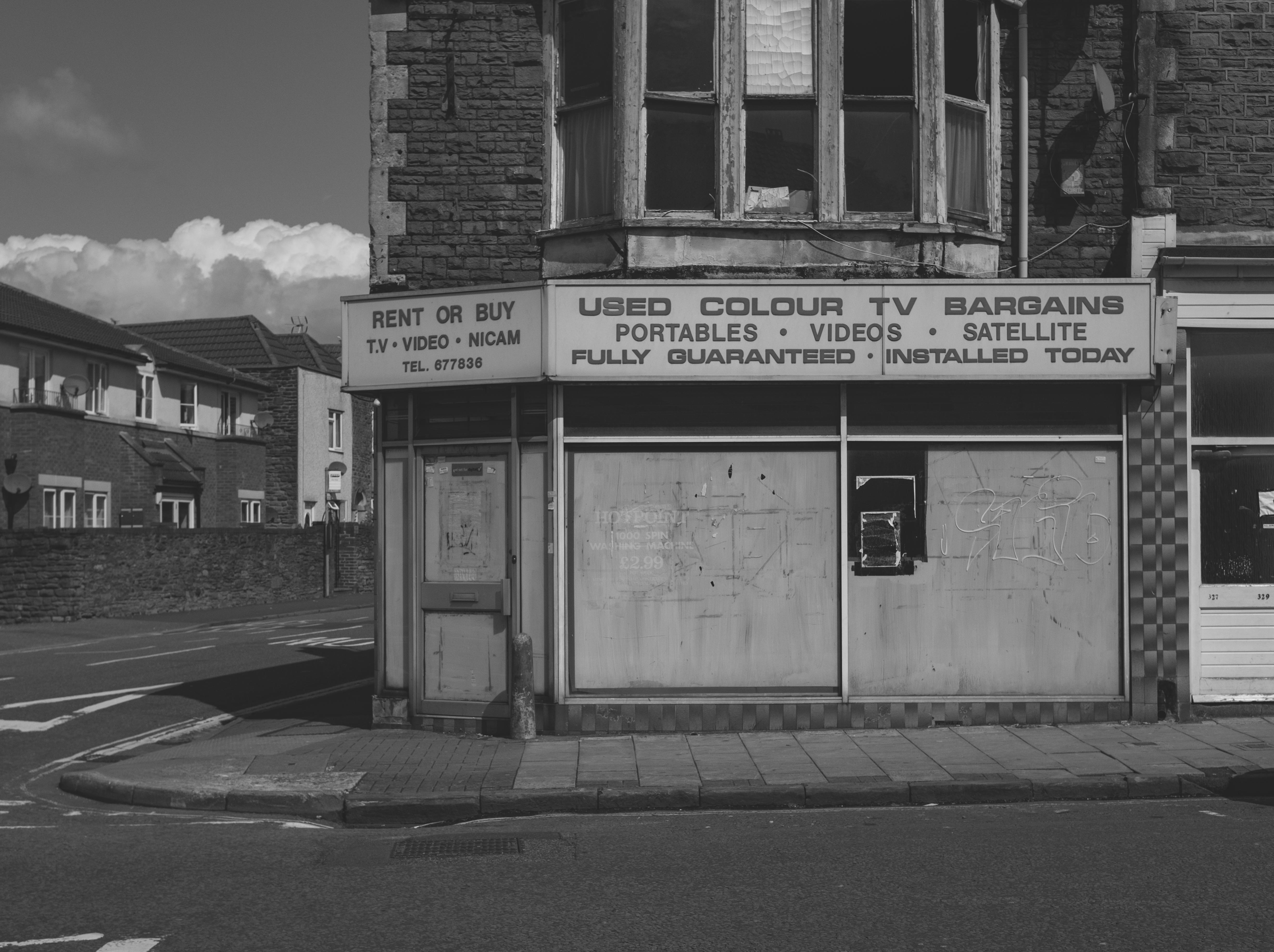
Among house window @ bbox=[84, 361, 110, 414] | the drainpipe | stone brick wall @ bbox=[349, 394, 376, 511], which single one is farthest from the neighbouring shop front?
stone brick wall @ bbox=[349, 394, 376, 511]

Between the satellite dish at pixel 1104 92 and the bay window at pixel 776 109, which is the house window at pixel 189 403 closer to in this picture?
the bay window at pixel 776 109

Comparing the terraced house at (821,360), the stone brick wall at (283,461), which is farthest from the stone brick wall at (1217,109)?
the stone brick wall at (283,461)

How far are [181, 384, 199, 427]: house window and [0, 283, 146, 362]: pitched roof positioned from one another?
2.11 metres

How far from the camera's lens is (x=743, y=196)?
461 inches

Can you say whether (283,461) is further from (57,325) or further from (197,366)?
(57,325)

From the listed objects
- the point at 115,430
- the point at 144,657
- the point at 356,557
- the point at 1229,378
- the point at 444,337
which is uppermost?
the point at 115,430

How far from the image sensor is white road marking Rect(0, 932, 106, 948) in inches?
223

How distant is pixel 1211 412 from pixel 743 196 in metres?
4.60

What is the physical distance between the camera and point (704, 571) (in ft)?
37.7

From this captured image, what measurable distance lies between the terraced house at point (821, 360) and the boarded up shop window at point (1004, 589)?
0.09 ft

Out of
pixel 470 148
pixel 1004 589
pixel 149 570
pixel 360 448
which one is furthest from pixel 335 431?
pixel 1004 589

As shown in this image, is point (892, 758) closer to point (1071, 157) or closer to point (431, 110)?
point (1071, 157)

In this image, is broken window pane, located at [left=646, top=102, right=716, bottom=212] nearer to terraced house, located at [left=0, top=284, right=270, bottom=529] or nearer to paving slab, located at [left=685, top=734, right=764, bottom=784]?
paving slab, located at [left=685, top=734, right=764, bottom=784]

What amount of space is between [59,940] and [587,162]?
816cm
